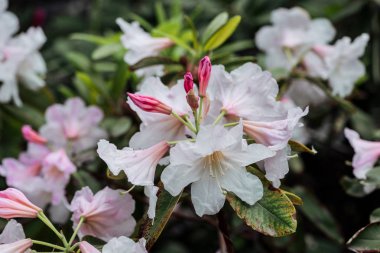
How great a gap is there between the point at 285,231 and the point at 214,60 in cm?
54

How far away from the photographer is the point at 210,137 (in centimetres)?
94

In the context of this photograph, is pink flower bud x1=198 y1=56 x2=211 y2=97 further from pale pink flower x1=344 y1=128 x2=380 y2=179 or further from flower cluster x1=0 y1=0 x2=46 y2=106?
flower cluster x1=0 y1=0 x2=46 y2=106

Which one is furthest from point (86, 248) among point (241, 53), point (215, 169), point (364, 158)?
point (241, 53)

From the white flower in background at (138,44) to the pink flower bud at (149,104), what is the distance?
A: 423 mm

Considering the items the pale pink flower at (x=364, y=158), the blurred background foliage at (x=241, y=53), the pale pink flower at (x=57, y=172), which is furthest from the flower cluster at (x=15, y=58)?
the pale pink flower at (x=364, y=158)

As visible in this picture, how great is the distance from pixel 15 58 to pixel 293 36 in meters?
0.70

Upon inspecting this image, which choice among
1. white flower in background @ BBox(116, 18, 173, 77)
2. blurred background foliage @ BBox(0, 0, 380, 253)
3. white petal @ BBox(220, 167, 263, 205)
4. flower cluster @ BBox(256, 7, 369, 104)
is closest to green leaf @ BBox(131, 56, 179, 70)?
white flower in background @ BBox(116, 18, 173, 77)

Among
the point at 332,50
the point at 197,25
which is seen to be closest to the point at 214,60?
the point at 332,50

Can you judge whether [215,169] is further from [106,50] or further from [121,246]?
[106,50]

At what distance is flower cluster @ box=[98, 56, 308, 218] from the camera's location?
978mm

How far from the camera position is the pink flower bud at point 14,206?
39.4 inches

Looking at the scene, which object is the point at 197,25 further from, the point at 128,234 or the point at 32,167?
the point at 128,234

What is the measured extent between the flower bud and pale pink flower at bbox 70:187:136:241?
23cm

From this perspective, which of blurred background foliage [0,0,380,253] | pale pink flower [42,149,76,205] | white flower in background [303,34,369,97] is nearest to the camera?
pale pink flower [42,149,76,205]
